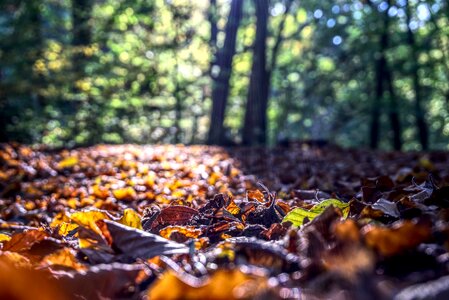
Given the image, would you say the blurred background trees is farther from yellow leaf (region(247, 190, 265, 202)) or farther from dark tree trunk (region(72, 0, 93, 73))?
yellow leaf (region(247, 190, 265, 202))

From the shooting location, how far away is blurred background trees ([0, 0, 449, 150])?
380 inches

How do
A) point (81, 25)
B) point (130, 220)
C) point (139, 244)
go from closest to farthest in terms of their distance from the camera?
1. point (139, 244)
2. point (130, 220)
3. point (81, 25)

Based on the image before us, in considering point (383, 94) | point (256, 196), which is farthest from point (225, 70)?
point (256, 196)

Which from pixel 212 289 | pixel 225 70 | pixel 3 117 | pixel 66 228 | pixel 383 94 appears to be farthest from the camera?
pixel 383 94

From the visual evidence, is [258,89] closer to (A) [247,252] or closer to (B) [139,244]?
(B) [139,244]

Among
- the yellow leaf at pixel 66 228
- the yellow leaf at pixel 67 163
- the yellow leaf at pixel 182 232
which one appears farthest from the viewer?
the yellow leaf at pixel 67 163

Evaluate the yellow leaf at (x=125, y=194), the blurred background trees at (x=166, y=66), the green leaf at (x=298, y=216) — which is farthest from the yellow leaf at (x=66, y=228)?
the blurred background trees at (x=166, y=66)

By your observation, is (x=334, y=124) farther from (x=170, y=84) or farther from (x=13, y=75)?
(x=13, y=75)

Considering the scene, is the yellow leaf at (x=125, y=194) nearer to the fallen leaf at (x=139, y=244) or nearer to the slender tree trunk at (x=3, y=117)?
the fallen leaf at (x=139, y=244)

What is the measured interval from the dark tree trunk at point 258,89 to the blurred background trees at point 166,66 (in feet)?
0.09

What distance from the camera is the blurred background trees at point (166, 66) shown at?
964 cm

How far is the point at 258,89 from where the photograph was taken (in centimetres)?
1277

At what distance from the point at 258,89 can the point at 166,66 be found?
3140 mm

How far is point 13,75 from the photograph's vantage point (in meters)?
9.29
